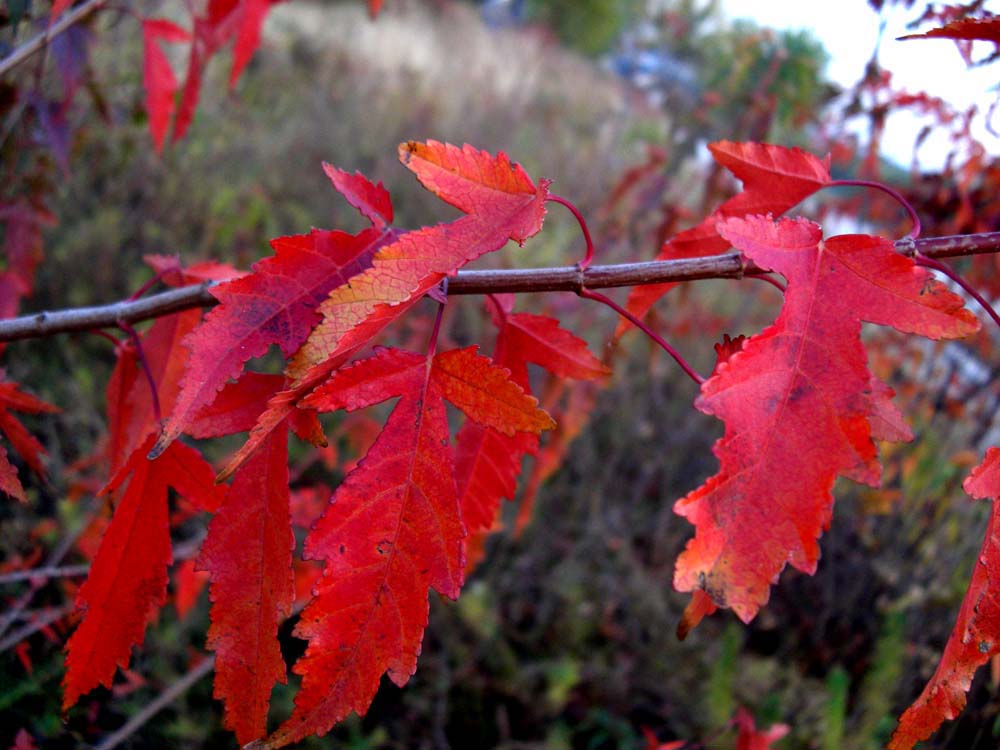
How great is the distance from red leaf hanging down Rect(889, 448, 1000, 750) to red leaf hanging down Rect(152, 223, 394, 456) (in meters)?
0.44

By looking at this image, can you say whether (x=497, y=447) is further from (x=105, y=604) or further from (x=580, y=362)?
(x=105, y=604)

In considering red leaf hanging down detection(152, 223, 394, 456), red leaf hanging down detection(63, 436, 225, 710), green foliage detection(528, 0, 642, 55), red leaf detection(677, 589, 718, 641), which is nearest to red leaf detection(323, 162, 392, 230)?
red leaf hanging down detection(152, 223, 394, 456)

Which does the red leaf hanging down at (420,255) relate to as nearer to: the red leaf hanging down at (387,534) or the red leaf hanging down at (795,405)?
the red leaf hanging down at (387,534)

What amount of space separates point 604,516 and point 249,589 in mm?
1977

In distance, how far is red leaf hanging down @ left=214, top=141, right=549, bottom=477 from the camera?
414 millimetres

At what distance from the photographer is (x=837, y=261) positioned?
0.46 meters

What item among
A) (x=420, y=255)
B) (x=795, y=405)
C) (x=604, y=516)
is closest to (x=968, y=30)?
(x=795, y=405)

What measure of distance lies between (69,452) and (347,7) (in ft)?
28.5

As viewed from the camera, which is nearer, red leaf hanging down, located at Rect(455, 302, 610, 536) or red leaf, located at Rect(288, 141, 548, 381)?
red leaf, located at Rect(288, 141, 548, 381)

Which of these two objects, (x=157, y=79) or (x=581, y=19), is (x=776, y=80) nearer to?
(x=157, y=79)

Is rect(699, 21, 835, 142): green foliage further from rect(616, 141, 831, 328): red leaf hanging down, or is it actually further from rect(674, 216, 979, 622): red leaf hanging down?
rect(674, 216, 979, 622): red leaf hanging down

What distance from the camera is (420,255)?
0.44 metres

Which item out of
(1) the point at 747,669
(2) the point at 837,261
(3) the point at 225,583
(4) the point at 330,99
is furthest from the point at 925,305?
(4) the point at 330,99

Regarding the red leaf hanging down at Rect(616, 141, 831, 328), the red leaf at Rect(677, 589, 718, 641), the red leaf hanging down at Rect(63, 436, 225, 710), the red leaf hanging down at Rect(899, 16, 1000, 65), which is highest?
the red leaf hanging down at Rect(899, 16, 1000, 65)
